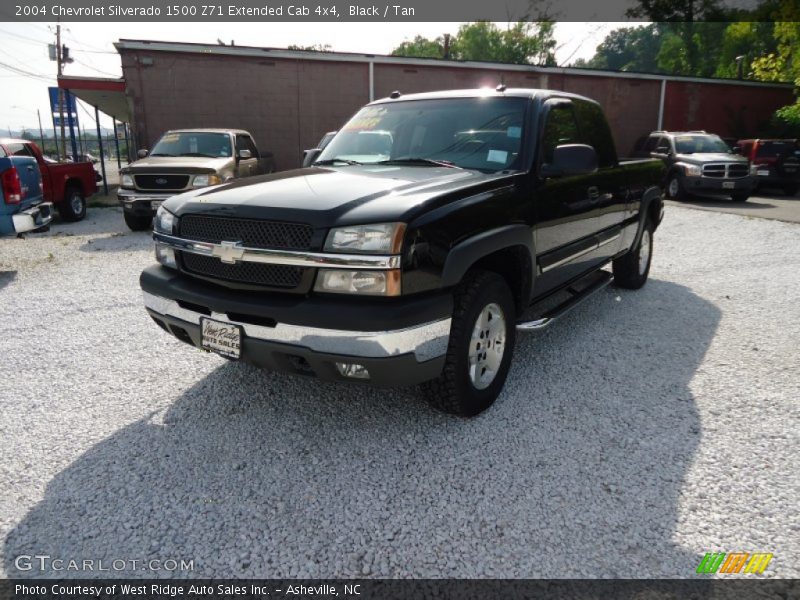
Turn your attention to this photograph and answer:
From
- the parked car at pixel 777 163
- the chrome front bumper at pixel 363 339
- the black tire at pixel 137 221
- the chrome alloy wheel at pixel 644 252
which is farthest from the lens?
the parked car at pixel 777 163

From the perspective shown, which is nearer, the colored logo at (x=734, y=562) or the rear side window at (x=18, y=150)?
the colored logo at (x=734, y=562)

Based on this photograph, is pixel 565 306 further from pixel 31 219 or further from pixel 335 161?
pixel 31 219

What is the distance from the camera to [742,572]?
6.98 feet

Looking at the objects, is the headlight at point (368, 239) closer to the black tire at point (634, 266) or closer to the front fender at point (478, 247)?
the front fender at point (478, 247)

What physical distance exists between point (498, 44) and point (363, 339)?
7054 cm

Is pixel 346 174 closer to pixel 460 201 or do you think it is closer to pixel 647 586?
pixel 460 201

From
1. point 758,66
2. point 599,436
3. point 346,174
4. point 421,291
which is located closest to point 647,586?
point 599,436

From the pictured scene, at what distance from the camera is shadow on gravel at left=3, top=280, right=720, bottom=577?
220 cm

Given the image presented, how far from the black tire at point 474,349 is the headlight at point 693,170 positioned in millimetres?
13046

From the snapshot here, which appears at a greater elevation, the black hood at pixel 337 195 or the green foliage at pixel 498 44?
the green foliage at pixel 498 44

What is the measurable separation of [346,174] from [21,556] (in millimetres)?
2494

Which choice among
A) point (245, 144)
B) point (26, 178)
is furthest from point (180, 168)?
point (26, 178)

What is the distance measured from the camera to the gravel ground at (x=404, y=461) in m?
2.24

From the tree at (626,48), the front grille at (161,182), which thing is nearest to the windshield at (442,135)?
the front grille at (161,182)
